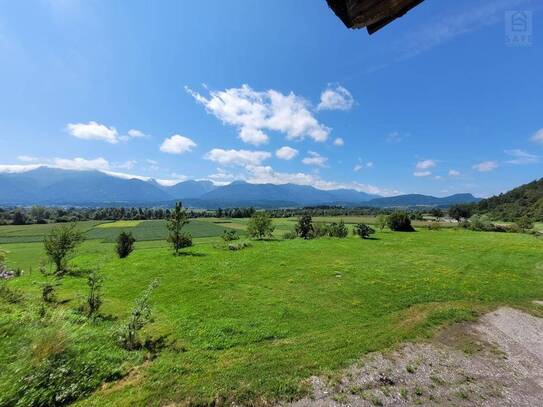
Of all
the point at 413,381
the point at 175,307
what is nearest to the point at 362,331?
the point at 413,381

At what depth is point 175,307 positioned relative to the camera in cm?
1688

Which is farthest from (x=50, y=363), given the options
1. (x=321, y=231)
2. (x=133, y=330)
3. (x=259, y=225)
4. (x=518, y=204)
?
(x=518, y=204)

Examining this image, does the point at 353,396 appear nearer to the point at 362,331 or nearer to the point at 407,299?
the point at 362,331

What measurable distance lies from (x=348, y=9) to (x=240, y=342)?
505 inches

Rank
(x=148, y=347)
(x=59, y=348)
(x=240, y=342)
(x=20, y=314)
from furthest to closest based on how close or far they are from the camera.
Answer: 1. (x=240, y=342)
2. (x=148, y=347)
3. (x=20, y=314)
4. (x=59, y=348)

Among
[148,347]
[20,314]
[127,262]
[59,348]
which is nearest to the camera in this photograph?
[59,348]

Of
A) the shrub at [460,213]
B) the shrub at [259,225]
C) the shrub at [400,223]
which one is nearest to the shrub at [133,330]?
the shrub at [259,225]

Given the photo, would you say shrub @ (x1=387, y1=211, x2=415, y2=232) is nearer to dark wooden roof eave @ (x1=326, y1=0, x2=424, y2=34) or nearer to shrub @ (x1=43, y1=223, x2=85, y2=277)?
shrub @ (x1=43, y1=223, x2=85, y2=277)

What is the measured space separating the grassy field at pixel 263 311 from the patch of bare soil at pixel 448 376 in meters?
0.71

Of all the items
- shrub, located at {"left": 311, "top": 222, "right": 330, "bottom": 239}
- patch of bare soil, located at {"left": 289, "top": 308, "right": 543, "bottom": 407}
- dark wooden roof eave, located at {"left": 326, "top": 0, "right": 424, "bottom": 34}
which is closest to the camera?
dark wooden roof eave, located at {"left": 326, "top": 0, "right": 424, "bottom": 34}

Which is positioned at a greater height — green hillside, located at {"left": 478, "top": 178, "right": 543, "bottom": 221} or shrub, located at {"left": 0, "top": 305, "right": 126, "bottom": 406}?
green hillside, located at {"left": 478, "top": 178, "right": 543, "bottom": 221}

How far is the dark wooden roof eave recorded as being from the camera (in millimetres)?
2344

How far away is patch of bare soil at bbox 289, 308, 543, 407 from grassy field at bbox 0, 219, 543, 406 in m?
0.71

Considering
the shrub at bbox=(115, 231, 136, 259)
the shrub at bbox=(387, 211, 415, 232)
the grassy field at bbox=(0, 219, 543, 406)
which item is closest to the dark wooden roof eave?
the grassy field at bbox=(0, 219, 543, 406)
